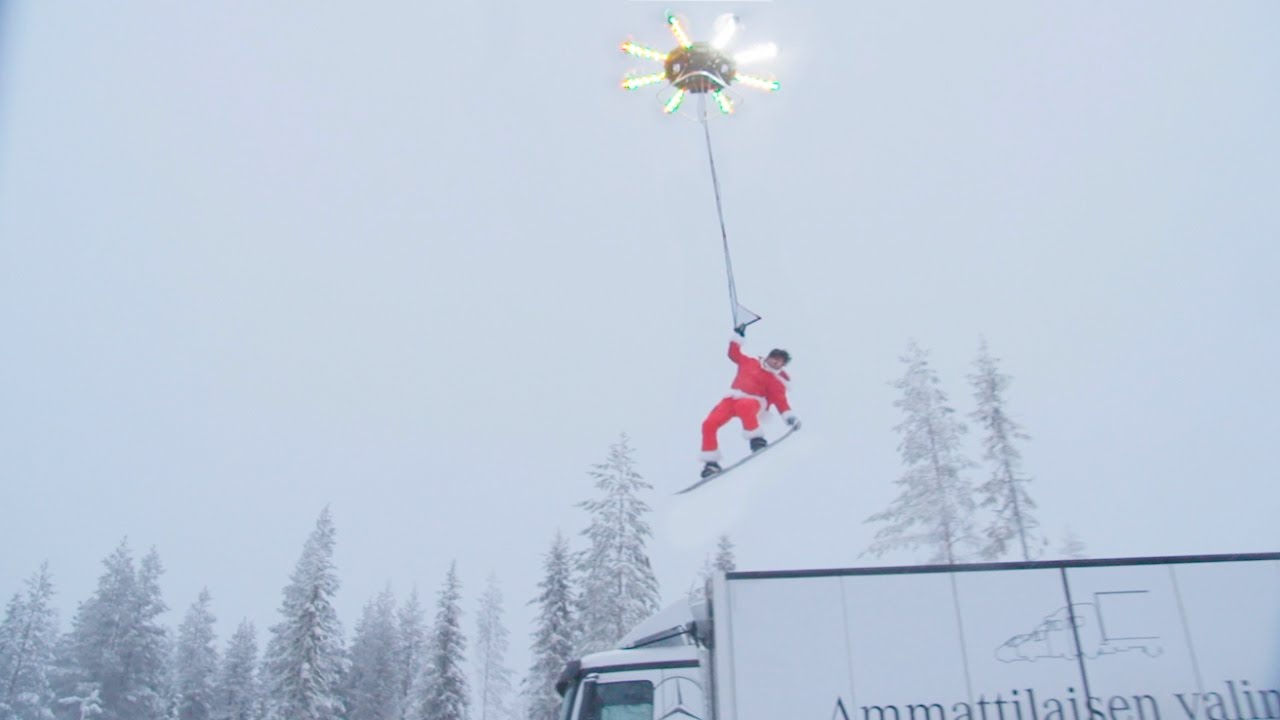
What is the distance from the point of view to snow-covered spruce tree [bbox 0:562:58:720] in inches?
1658

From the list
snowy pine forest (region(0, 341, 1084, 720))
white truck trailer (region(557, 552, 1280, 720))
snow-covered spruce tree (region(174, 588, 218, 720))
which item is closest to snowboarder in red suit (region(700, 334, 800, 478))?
white truck trailer (region(557, 552, 1280, 720))

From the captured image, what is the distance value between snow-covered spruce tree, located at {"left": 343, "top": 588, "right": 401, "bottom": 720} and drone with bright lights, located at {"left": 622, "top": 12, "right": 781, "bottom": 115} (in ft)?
141

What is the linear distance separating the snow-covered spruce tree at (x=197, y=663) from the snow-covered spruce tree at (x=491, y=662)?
71.1 ft

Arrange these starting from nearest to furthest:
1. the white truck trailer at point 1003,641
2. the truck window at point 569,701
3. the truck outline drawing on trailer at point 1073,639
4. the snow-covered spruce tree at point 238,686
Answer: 1. the white truck trailer at point 1003,641
2. the truck outline drawing on trailer at point 1073,639
3. the truck window at point 569,701
4. the snow-covered spruce tree at point 238,686

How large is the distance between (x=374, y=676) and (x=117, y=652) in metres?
13.2

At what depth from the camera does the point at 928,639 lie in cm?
786

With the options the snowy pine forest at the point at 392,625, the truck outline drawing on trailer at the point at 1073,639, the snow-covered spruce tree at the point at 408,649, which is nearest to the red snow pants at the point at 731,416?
the truck outline drawing on trailer at the point at 1073,639

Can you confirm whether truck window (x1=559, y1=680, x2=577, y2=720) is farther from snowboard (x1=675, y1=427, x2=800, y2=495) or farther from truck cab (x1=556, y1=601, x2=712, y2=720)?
snowboard (x1=675, y1=427, x2=800, y2=495)

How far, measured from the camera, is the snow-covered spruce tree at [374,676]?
46.8m

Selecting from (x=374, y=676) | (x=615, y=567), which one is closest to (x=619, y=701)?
(x=615, y=567)

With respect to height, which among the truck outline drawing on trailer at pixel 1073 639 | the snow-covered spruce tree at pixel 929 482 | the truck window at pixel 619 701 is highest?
the snow-covered spruce tree at pixel 929 482

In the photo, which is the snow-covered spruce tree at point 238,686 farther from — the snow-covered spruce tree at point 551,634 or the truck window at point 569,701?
the truck window at point 569,701

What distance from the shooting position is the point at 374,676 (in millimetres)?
47875

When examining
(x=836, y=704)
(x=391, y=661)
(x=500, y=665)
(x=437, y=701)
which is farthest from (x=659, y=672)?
(x=500, y=665)
